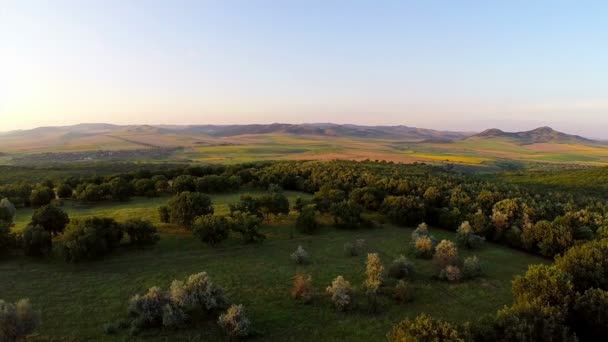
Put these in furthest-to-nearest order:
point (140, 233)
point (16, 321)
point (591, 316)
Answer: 1. point (140, 233)
2. point (591, 316)
3. point (16, 321)

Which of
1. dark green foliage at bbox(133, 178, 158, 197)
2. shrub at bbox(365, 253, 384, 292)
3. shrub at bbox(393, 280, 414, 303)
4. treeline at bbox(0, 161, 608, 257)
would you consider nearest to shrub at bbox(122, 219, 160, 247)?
shrub at bbox(365, 253, 384, 292)

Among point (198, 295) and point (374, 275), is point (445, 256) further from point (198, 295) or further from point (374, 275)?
point (198, 295)

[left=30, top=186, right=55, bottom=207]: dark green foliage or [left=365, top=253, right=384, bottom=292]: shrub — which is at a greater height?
[left=30, top=186, right=55, bottom=207]: dark green foliage

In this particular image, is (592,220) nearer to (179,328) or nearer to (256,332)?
(256,332)

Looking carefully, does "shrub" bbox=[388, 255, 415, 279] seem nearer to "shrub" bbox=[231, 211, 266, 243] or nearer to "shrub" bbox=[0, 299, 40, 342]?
"shrub" bbox=[231, 211, 266, 243]

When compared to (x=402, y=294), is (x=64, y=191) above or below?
above

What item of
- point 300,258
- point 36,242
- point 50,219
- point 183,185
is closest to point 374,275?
point 300,258

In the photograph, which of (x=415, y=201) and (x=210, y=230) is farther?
(x=415, y=201)
